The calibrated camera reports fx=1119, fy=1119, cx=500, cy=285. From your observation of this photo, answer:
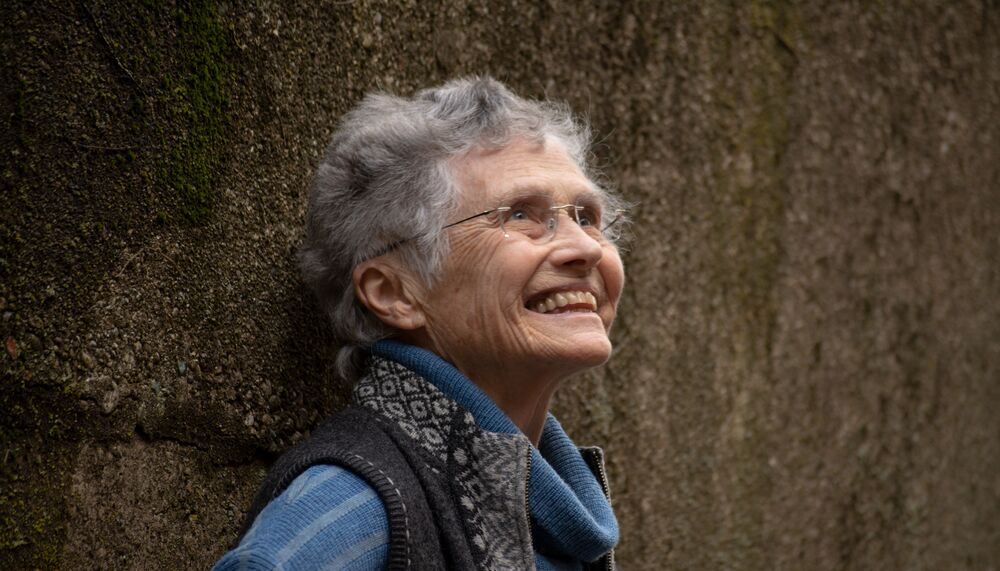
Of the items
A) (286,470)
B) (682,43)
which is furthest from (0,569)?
(682,43)

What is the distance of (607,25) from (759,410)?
117 cm

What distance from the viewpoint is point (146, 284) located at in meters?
1.77

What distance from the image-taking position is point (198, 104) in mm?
1866

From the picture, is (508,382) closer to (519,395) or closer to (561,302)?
(519,395)

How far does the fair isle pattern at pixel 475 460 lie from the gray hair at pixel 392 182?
0.18 m

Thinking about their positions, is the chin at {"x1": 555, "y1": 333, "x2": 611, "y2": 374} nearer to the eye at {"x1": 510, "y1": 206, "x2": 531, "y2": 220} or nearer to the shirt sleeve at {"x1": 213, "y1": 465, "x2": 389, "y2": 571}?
the eye at {"x1": 510, "y1": 206, "x2": 531, "y2": 220}

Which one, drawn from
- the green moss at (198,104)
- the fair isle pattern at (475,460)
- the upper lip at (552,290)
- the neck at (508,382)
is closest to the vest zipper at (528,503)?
the fair isle pattern at (475,460)

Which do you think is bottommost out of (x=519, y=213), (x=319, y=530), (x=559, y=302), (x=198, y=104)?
(x=319, y=530)

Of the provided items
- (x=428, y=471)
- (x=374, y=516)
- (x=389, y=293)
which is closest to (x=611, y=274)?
(x=389, y=293)

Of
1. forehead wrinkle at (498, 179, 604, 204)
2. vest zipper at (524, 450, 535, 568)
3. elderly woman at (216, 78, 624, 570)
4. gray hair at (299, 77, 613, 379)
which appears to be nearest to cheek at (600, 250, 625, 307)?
elderly woman at (216, 78, 624, 570)

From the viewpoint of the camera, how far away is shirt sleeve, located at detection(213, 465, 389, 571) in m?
1.46

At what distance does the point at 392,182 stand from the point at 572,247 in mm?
321

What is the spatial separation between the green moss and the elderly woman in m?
0.20

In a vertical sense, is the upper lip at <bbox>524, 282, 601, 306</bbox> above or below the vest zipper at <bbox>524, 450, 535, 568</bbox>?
above
